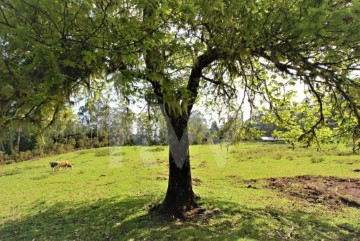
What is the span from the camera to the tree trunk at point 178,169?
7.71 meters

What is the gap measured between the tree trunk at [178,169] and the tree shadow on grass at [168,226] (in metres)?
0.53

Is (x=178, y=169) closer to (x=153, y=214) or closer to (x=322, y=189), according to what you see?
(x=153, y=214)

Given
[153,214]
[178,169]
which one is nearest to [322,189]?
[178,169]

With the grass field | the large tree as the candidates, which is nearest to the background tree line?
the large tree

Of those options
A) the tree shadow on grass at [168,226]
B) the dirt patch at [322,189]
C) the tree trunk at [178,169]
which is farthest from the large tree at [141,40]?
the dirt patch at [322,189]

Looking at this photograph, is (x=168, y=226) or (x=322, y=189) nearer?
(x=168, y=226)

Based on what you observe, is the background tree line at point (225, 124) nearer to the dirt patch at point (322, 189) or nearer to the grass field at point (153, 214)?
the dirt patch at point (322, 189)

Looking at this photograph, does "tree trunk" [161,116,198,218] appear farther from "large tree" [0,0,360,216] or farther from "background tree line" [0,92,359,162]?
"large tree" [0,0,360,216]

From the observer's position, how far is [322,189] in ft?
35.4

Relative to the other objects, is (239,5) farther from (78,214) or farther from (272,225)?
(78,214)

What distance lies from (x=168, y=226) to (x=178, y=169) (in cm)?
152

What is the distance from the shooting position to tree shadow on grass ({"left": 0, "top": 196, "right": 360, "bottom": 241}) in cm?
639

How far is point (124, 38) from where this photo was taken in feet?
12.4

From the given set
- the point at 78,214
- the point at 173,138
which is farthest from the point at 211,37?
the point at 78,214
